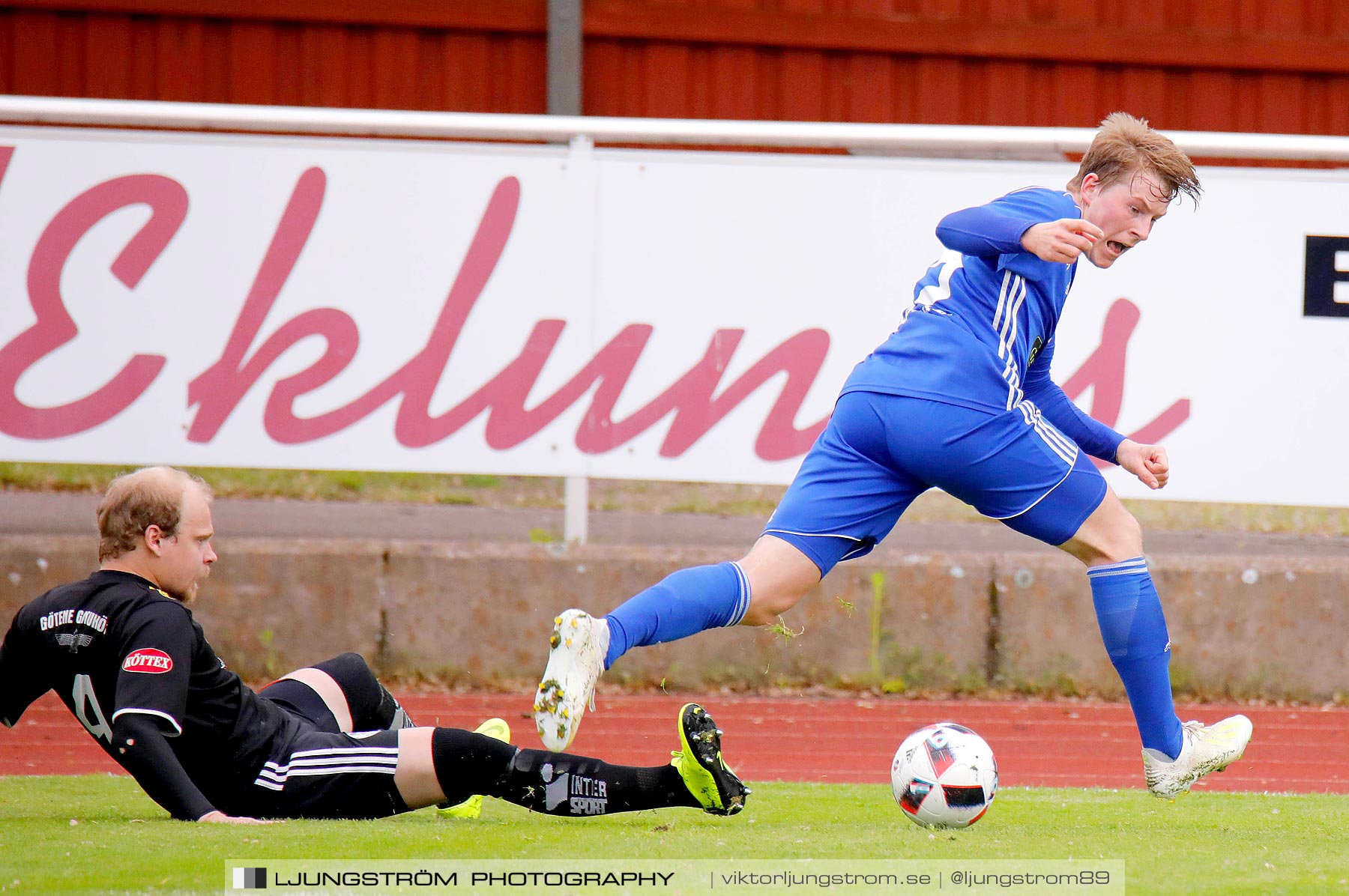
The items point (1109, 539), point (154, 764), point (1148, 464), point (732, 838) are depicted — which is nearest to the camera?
point (154, 764)

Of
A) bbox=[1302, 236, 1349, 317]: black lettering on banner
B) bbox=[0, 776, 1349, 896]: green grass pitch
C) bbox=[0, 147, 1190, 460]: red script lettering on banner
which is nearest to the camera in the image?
bbox=[0, 776, 1349, 896]: green grass pitch

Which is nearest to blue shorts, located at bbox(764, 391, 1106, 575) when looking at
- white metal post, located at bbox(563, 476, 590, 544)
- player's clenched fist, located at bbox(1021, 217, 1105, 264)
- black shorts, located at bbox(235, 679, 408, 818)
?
player's clenched fist, located at bbox(1021, 217, 1105, 264)

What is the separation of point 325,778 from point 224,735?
264mm

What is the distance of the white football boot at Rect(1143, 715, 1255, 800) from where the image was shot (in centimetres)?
397

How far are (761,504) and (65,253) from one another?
4.42 meters

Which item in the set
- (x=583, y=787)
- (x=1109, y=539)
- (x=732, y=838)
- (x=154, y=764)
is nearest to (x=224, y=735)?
(x=154, y=764)

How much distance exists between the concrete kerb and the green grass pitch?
7.30 feet

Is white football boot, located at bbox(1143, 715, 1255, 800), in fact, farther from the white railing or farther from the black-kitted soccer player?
the white railing

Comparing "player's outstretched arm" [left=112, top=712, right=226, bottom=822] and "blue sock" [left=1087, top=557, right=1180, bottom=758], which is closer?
"player's outstretched arm" [left=112, top=712, right=226, bottom=822]

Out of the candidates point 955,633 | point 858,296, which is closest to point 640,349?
point 858,296

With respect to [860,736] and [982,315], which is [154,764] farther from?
[860,736]

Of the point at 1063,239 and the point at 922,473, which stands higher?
the point at 1063,239

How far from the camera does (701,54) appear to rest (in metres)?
10.1

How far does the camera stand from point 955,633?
678 centimetres
